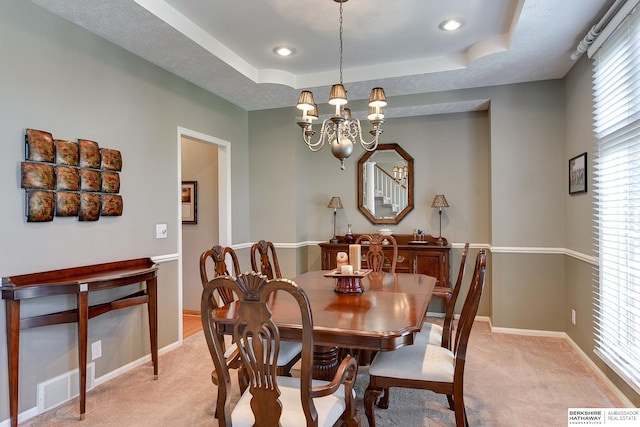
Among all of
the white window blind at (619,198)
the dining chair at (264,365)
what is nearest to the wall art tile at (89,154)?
the dining chair at (264,365)

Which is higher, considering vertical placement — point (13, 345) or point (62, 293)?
point (62, 293)

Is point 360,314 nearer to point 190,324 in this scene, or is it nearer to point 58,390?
point 58,390

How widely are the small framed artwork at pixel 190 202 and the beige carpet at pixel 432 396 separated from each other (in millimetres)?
1988

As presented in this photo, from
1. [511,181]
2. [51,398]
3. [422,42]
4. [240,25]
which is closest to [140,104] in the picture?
[240,25]

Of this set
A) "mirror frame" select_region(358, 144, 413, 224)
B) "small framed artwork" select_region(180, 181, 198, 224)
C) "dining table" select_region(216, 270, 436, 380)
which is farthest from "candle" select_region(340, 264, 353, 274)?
"small framed artwork" select_region(180, 181, 198, 224)

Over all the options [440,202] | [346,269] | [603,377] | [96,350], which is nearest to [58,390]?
[96,350]

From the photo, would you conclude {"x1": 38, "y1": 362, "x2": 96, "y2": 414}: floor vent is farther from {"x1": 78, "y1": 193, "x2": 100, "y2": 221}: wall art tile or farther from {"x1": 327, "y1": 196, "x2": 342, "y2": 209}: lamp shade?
{"x1": 327, "y1": 196, "x2": 342, "y2": 209}: lamp shade

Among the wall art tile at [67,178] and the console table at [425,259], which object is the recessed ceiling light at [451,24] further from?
the wall art tile at [67,178]

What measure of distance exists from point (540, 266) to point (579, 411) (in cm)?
182

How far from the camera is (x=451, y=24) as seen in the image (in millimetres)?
3158

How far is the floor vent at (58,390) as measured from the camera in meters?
2.51

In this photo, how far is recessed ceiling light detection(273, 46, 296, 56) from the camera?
3.60m

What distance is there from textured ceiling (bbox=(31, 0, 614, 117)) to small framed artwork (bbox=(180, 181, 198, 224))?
1303 millimetres

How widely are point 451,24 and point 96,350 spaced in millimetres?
3731
